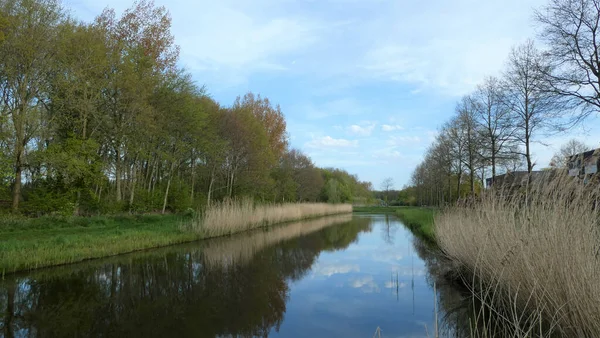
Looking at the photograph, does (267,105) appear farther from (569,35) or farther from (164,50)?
(569,35)

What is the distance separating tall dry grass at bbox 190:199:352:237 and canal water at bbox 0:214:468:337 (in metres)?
3.89

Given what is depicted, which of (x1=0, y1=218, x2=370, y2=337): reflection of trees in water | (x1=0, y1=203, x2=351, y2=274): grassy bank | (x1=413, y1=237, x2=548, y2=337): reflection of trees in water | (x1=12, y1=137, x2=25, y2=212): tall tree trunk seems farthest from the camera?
(x1=12, y1=137, x2=25, y2=212): tall tree trunk

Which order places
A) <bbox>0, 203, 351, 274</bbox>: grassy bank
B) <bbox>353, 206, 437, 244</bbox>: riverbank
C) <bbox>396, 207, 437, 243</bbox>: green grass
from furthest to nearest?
<bbox>353, 206, 437, 244</bbox>: riverbank → <bbox>396, 207, 437, 243</bbox>: green grass → <bbox>0, 203, 351, 274</bbox>: grassy bank

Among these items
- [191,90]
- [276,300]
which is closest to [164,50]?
[191,90]

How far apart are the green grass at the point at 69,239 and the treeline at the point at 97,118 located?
125cm

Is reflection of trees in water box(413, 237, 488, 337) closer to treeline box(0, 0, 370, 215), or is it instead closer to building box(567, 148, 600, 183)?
building box(567, 148, 600, 183)

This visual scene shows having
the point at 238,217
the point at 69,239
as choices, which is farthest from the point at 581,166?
the point at 238,217

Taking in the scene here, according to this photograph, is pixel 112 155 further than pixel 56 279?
Yes

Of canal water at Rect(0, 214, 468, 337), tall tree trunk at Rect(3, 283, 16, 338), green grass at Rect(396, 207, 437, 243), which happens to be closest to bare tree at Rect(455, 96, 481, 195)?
green grass at Rect(396, 207, 437, 243)

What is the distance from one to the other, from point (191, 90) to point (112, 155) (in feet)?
17.3

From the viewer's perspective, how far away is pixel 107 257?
10.1m

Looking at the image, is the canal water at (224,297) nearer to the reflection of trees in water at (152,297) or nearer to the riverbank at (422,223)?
the reflection of trees in water at (152,297)

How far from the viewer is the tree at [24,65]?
12.3 meters

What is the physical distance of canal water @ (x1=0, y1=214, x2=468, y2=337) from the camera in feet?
16.6
